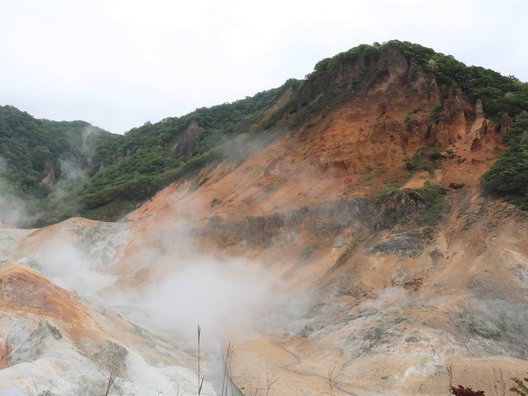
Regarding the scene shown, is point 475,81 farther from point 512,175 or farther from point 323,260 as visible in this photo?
point 323,260

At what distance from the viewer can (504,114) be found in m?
26.1

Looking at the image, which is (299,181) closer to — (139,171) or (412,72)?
(412,72)

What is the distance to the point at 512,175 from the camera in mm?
20453

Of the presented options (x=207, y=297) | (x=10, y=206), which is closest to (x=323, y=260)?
(x=207, y=297)

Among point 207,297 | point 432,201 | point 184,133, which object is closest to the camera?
point 432,201

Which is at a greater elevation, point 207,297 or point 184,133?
point 184,133

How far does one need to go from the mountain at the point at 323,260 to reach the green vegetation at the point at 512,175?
0.30 feet

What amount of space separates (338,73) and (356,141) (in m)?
8.08

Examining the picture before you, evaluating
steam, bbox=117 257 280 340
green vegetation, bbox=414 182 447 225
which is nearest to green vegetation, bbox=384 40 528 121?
green vegetation, bbox=414 182 447 225

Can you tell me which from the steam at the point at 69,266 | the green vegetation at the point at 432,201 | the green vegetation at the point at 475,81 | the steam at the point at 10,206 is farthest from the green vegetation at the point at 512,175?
the steam at the point at 10,206

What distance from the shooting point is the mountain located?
13945 mm

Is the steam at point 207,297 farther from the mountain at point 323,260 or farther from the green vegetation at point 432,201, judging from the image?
the green vegetation at point 432,201

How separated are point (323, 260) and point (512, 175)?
9.17 m

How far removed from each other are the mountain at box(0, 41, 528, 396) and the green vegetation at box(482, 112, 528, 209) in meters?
0.09
